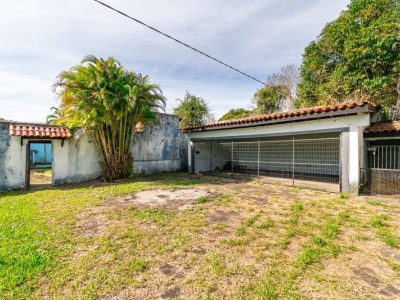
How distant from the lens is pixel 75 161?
10.3 metres

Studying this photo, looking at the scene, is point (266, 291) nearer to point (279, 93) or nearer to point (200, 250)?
point (200, 250)

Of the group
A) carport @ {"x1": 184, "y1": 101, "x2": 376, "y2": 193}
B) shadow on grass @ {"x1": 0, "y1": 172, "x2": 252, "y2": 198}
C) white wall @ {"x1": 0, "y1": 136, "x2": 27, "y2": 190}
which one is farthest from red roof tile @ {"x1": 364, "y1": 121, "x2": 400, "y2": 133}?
white wall @ {"x1": 0, "y1": 136, "x2": 27, "y2": 190}

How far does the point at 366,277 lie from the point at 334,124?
6.15 m

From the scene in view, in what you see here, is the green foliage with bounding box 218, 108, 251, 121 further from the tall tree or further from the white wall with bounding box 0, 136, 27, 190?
the white wall with bounding box 0, 136, 27, 190

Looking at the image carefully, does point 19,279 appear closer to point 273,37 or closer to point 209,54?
point 209,54

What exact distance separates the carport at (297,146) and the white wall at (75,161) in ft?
17.4

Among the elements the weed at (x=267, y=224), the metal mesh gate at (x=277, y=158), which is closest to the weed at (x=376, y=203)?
the weed at (x=267, y=224)

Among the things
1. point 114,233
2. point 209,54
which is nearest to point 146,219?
point 114,233

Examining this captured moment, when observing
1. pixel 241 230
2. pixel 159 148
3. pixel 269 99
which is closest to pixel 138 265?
pixel 241 230

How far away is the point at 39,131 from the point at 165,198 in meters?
6.48

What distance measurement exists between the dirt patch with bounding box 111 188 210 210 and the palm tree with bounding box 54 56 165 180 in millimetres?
3751

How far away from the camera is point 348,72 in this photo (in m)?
13.6

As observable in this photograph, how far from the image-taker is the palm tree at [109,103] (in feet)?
30.5

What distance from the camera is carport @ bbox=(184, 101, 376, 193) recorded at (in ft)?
23.7
